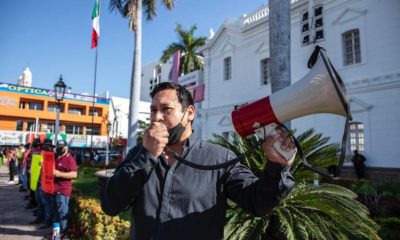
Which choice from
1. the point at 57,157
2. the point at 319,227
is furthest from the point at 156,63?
the point at 319,227

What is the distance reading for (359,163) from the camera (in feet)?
44.5

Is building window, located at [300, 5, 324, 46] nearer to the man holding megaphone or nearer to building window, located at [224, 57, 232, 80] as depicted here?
building window, located at [224, 57, 232, 80]

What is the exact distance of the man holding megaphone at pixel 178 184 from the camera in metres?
1.71

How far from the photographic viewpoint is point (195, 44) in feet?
99.9

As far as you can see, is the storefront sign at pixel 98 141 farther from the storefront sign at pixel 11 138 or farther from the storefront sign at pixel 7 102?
the storefront sign at pixel 7 102

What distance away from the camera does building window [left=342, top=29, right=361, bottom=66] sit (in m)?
14.8

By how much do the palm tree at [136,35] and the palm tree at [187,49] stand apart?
50.1ft

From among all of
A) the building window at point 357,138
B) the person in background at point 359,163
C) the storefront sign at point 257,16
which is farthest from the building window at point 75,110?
the person in background at point 359,163

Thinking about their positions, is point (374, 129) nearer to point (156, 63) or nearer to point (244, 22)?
point (244, 22)

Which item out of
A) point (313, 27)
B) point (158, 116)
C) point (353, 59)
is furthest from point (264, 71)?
point (158, 116)

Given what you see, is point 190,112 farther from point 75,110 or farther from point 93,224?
point 75,110

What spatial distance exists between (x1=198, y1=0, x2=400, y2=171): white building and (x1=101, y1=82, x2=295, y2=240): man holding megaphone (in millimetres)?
12042

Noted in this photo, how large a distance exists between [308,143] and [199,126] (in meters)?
19.3

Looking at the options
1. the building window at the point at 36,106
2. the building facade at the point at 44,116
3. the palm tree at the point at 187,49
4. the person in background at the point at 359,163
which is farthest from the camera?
the building window at the point at 36,106
